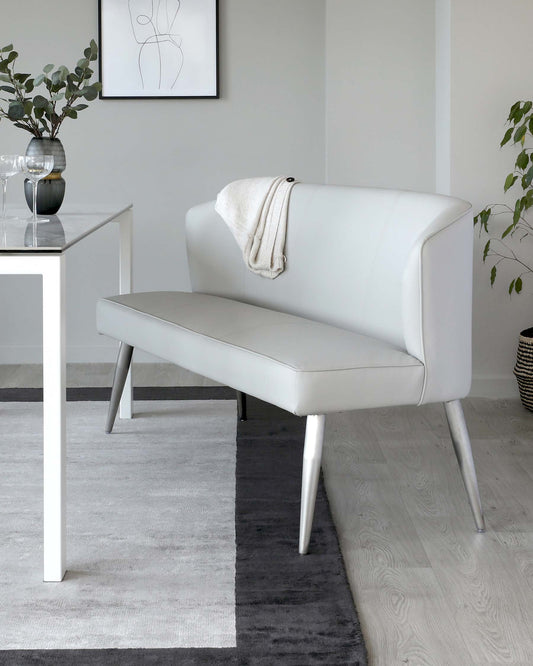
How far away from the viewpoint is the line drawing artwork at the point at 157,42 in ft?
13.8

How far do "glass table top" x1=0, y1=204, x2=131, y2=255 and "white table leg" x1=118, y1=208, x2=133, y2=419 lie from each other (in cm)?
5

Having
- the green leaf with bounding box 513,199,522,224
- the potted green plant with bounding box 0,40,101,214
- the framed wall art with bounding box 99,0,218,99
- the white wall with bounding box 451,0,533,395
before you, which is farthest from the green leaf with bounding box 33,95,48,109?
the green leaf with bounding box 513,199,522,224

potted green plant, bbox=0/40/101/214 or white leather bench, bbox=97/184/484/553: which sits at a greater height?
potted green plant, bbox=0/40/101/214

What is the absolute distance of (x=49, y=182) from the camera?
3049 millimetres

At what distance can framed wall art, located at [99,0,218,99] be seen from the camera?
13.8 feet

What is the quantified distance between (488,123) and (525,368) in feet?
3.11

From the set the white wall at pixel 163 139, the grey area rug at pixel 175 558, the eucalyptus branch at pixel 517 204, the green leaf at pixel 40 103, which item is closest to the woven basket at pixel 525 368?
the eucalyptus branch at pixel 517 204

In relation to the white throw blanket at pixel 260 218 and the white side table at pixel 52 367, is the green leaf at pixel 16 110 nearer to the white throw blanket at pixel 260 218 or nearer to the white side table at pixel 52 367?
the white throw blanket at pixel 260 218

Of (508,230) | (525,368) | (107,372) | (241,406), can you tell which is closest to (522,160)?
(508,230)

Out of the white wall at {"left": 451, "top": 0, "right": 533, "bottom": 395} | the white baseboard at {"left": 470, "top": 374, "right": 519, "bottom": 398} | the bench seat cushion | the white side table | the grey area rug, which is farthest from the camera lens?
the white baseboard at {"left": 470, "top": 374, "right": 519, "bottom": 398}

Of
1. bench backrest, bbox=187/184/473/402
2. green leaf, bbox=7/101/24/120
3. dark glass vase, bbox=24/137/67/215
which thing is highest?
green leaf, bbox=7/101/24/120

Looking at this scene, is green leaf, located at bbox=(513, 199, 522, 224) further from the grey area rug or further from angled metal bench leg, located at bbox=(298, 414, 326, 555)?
angled metal bench leg, located at bbox=(298, 414, 326, 555)

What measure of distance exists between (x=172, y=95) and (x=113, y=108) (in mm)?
276

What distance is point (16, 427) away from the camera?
10.6 ft
